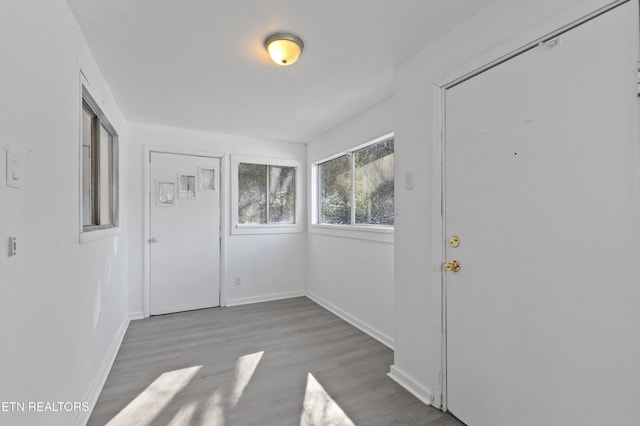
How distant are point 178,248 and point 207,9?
2927mm

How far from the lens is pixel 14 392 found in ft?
3.36

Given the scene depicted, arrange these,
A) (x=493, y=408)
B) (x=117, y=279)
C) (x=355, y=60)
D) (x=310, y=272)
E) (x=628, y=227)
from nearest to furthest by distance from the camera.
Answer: (x=628, y=227) < (x=493, y=408) < (x=355, y=60) < (x=117, y=279) < (x=310, y=272)

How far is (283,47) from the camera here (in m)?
1.90

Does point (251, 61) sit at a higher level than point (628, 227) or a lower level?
higher

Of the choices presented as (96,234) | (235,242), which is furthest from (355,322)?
(96,234)

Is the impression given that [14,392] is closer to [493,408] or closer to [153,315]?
[493,408]

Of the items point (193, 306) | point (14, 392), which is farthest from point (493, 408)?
point (193, 306)

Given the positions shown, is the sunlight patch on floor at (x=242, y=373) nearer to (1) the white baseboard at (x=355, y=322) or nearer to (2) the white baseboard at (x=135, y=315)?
(1) the white baseboard at (x=355, y=322)

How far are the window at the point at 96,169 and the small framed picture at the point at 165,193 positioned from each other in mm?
721

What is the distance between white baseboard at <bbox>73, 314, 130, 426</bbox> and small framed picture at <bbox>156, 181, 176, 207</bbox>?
145 cm

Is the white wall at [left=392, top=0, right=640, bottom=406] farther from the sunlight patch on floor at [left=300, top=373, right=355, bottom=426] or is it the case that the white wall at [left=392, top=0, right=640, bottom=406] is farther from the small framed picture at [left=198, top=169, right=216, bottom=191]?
the small framed picture at [left=198, top=169, right=216, bottom=191]

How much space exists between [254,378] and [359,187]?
217 centimetres

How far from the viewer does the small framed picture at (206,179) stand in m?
Answer: 3.92

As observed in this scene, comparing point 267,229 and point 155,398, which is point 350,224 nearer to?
point 267,229
